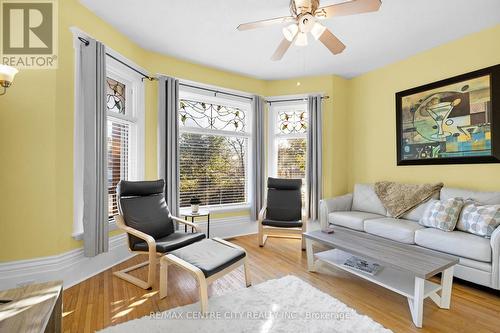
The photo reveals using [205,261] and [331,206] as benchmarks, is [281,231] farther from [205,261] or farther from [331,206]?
[205,261]

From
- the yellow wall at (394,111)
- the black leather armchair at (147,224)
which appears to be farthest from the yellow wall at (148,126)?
the black leather armchair at (147,224)

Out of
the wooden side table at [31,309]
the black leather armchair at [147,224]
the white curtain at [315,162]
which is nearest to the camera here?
the wooden side table at [31,309]

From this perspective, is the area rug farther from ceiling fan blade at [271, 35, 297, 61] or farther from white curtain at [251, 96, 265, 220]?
ceiling fan blade at [271, 35, 297, 61]

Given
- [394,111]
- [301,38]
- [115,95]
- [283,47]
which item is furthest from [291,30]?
[394,111]

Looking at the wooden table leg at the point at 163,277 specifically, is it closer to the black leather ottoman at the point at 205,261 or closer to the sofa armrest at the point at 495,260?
the black leather ottoman at the point at 205,261

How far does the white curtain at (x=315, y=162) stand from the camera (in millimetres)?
4316

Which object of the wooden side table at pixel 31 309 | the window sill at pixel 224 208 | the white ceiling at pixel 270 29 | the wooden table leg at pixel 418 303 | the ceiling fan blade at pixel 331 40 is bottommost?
the wooden table leg at pixel 418 303

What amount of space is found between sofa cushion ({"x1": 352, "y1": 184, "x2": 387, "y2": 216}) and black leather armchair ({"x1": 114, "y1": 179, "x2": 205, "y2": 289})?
2.57m

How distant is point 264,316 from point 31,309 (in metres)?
1.52

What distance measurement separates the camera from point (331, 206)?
3961 mm

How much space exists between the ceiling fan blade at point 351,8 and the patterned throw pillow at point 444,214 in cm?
224

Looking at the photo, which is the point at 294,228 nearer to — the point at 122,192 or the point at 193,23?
the point at 122,192

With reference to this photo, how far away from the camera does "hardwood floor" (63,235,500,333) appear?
75.5 inches

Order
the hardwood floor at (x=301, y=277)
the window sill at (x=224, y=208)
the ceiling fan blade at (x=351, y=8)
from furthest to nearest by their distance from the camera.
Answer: the window sill at (x=224, y=208) → the hardwood floor at (x=301, y=277) → the ceiling fan blade at (x=351, y=8)
